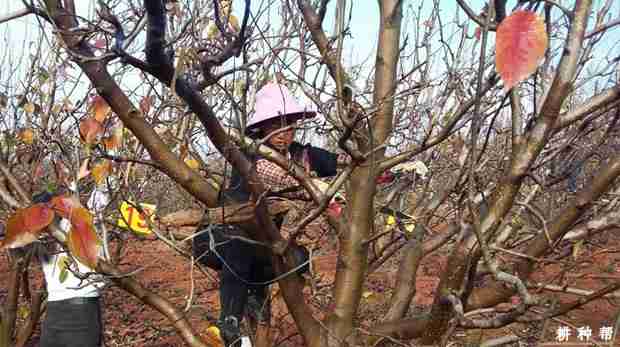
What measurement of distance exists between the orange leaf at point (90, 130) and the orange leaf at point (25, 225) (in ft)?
2.33

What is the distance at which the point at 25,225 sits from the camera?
105cm

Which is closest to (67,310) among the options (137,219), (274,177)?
(137,219)

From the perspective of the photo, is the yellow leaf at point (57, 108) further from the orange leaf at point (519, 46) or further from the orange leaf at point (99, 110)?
the orange leaf at point (519, 46)

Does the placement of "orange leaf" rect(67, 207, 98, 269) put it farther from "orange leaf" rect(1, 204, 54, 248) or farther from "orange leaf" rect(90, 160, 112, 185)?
"orange leaf" rect(90, 160, 112, 185)

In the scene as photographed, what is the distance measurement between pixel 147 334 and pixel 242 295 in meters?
4.14

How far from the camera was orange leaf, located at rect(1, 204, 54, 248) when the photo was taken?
3.43 ft

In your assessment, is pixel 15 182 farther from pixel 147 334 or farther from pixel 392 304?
pixel 147 334

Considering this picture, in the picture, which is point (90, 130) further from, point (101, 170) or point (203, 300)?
point (203, 300)

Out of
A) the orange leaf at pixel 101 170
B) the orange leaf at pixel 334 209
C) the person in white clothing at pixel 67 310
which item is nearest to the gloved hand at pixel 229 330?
the orange leaf at pixel 334 209

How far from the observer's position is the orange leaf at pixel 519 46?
0.69 metres

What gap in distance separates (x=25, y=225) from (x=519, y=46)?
91cm

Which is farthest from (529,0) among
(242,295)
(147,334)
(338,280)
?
(147,334)

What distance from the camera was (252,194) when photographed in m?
1.22

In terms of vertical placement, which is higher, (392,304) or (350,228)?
(350,228)
